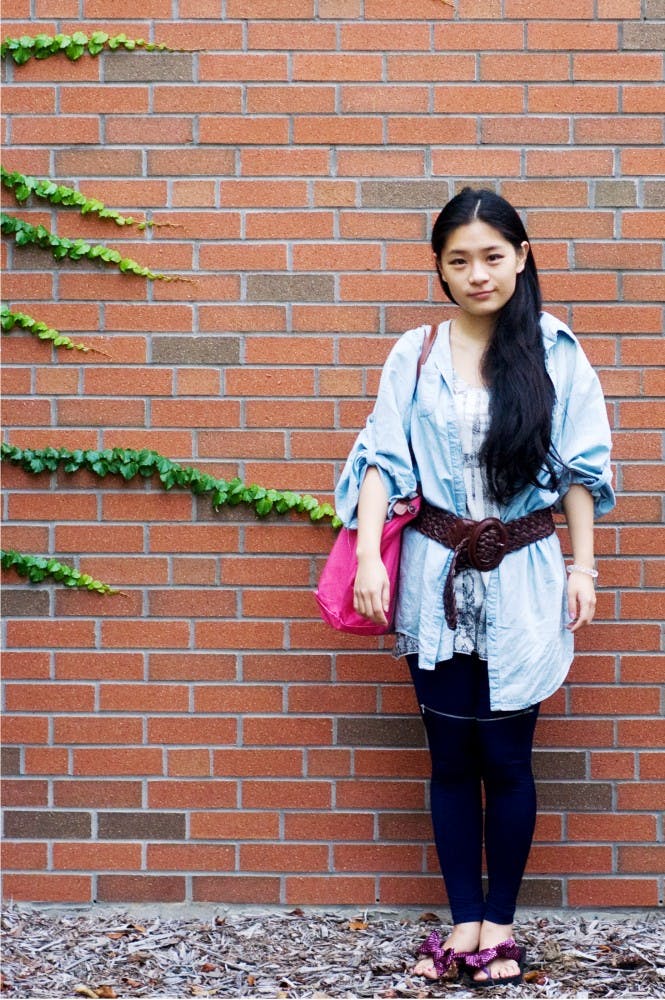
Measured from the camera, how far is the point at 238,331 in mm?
3342

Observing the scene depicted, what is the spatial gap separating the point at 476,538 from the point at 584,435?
0.39m

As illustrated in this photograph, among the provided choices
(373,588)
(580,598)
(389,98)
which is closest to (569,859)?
(580,598)

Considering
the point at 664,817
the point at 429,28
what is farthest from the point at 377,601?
the point at 429,28

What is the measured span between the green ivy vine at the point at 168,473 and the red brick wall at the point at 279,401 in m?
0.05

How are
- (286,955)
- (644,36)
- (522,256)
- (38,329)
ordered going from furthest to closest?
(38,329), (644,36), (286,955), (522,256)

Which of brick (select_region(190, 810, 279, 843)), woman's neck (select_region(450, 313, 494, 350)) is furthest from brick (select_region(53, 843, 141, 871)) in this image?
woman's neck (select_region(450, 313, 494, 350))

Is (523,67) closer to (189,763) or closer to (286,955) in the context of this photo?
(189,763)

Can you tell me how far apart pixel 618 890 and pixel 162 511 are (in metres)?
1.81

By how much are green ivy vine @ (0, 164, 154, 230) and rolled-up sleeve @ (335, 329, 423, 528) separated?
0.98 m

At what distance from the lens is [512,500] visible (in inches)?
111

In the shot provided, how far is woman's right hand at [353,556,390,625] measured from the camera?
2762 millimetres

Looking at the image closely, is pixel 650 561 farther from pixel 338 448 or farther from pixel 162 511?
pixel 162 511

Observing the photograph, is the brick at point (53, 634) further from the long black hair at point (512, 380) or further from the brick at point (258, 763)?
the long black hair at point (512, 380)

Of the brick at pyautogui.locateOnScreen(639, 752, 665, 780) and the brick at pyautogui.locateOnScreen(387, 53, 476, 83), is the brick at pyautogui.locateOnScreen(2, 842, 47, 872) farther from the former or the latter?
the brick at pyautogui.locateOnScreen(387, 53, 476, 83)
